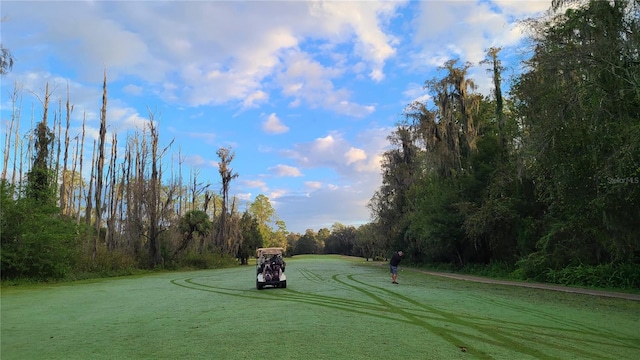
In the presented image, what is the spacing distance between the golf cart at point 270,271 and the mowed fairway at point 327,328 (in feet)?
11.3

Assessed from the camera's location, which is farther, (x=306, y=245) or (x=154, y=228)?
(x=306, y=245)

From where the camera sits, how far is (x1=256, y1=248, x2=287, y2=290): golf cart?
16.6 metres

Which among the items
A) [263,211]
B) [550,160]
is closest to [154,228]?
[550,160]

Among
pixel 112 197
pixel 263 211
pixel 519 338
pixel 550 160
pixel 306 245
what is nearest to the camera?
pixel 519 338

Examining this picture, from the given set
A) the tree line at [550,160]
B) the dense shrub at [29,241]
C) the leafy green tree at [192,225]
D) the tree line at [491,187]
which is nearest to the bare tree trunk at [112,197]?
the tree line at [491,187]

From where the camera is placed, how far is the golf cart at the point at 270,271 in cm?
1659

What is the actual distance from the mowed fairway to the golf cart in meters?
3.46

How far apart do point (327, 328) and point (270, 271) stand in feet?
30.2

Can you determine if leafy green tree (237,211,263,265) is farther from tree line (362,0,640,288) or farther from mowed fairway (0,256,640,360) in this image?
mowed fairway (0,256,640,360)

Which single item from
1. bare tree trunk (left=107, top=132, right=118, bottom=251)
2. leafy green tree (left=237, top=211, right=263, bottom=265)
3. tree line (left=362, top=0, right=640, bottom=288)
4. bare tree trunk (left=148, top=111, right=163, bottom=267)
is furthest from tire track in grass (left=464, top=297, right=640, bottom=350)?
leafy green tree (left=237, top=211, right=263, bottom=265)

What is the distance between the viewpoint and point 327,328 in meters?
7.84

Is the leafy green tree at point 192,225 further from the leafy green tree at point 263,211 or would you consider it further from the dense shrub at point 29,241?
the leafy green tree at point 263,211

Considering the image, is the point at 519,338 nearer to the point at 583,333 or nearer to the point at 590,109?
the point at 583,333

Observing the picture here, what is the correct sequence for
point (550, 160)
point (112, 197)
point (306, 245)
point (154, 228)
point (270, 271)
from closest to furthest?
point (550, 160)
point (270, 271)
point (154, 228)
point (112, 197)
point (306, 245)
